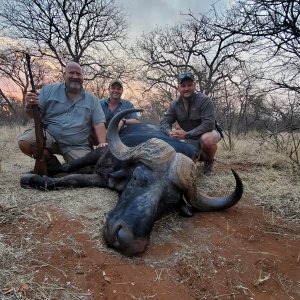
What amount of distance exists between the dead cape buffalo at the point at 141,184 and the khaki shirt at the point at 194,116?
105 centimetres

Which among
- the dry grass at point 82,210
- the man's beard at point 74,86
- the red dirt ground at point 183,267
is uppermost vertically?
the man's beard at point 74,86

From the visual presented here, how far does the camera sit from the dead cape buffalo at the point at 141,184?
7.88ft

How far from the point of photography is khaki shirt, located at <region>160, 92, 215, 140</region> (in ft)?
16.5

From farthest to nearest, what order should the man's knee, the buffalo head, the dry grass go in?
the man's knee
the buffalo head
the dry grass

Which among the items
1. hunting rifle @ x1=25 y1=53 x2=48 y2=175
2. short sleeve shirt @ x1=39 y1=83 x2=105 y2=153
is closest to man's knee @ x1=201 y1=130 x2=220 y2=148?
short sleeve shirt @ x1=39 y1=83 x2=105 y2=153

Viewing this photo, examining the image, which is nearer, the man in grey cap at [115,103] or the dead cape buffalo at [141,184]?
the dead cape buffalo at [141,184]

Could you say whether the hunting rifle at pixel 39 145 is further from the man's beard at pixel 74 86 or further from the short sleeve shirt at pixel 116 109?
the short sleeve shirt at pixel 116 109

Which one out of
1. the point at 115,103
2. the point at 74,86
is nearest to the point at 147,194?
the point at 74,86

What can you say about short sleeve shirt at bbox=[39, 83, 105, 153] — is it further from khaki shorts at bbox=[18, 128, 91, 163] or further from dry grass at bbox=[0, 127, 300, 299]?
dry grass at bbox=[0, 127, 300, 299]

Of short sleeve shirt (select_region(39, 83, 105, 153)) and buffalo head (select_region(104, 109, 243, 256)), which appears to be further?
short sleeve shirt (select_region(39, 83, 105, 153))

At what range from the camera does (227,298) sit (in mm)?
2094

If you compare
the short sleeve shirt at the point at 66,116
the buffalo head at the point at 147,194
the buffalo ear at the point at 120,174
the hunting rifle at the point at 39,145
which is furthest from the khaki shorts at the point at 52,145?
the buffalo ear at the point at 120,174

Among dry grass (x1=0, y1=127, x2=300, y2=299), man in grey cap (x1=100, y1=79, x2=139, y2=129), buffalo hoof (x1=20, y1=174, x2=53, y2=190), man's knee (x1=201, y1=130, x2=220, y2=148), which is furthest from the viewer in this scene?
man in grey cap (x1=100, y1=79, x2=139, y2=129)

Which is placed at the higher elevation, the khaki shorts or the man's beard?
the man's beard
